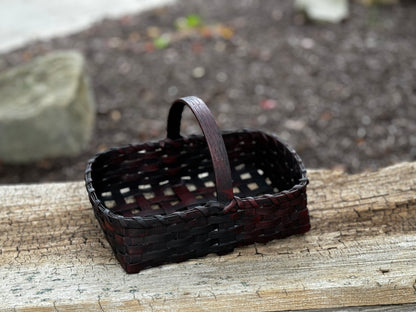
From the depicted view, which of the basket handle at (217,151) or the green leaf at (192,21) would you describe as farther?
the green leaf at (192,21)

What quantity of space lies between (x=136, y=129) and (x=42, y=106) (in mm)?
652

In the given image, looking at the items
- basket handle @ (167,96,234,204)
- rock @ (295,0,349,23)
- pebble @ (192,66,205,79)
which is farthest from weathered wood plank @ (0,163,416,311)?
rock @ (295,0,349,23)

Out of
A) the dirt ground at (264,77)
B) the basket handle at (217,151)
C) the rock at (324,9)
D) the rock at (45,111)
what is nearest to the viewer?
the basket handle at (217,151)

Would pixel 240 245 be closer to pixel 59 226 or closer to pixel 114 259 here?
pixel 114 259

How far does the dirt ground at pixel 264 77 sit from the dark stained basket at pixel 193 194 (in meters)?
1.54

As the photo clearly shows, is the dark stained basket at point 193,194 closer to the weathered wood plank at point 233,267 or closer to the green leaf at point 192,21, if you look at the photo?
the weathered wood plank at point 233,267

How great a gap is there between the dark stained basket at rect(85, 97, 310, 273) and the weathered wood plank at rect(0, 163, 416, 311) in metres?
0.06

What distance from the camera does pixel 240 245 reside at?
1456mm

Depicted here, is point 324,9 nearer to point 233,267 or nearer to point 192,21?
point 192,21

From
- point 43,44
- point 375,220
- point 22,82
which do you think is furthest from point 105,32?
point 375,220

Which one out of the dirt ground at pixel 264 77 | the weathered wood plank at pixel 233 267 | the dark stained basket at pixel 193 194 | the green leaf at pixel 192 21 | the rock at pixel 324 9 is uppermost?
the dark stained basket at pixel 193 194

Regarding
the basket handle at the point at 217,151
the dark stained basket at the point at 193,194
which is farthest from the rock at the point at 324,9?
the basket handle at the point at 217,151

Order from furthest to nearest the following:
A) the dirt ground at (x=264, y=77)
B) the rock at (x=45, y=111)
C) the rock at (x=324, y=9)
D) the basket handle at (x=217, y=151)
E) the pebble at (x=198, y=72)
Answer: the rock at (x=324, y=9), the pebble at (x=198, y=72), the dirt ground at (x=264, y=77), the rock at (x=45, y=111), the basket handle at (x=217, y=151)

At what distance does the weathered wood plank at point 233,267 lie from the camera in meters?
1.33
